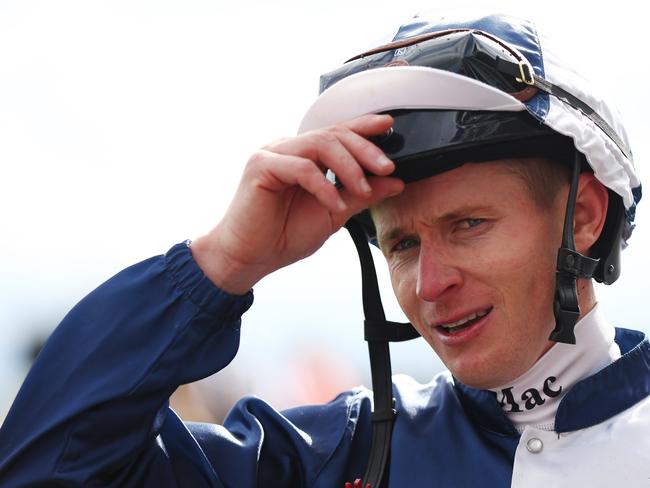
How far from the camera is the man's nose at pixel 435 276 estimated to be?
2297 mm

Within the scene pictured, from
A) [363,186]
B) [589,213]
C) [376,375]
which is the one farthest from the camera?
[376,375]

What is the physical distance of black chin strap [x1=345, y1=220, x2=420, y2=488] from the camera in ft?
8.23

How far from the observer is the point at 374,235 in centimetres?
283

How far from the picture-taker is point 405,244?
8.08 feet

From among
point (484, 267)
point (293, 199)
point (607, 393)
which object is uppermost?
point (293, 199)

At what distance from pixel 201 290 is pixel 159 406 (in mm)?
287

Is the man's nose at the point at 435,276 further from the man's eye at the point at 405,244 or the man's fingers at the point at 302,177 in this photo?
the man's fingers at the point at 302,177

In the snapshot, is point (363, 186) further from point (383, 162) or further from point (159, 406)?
point (159, 406)

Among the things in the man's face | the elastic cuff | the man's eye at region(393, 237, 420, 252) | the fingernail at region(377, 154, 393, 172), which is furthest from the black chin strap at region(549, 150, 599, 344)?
the elastic cuff

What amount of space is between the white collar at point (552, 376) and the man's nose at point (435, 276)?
1.05 ft

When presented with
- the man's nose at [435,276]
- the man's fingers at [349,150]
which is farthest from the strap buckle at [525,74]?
the man's nose at [435,276]

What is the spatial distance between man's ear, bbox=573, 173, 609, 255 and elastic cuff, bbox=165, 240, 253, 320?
2.68 ft

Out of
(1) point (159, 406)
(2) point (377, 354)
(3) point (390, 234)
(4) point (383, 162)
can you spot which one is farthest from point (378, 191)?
(1) point (159, 406)

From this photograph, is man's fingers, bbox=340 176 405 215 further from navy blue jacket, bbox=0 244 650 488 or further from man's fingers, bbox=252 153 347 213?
navy blue jacket, bbox=0 244 650 488
